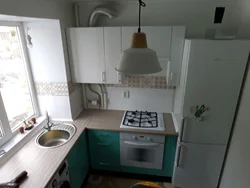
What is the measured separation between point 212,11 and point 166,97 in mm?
1242

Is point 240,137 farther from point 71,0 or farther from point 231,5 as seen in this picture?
point 71,0

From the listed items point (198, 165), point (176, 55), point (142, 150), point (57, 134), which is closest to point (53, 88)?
point (57, 134)

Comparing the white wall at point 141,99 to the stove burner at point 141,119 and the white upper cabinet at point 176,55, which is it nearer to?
the stove burner at point 141,119

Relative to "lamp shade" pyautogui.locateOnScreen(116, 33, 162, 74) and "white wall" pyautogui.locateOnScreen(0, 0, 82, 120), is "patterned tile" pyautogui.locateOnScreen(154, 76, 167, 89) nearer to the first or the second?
"white wall" pyautogui.locateOnScreen(0, 0, 82, 120)

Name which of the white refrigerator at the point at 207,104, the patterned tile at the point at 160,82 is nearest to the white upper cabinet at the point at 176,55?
the white refrigerator at the point at 207,104

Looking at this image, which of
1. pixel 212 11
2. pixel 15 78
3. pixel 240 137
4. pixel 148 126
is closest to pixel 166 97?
pixel 148 126

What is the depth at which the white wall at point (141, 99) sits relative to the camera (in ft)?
8.29

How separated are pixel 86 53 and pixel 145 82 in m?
0.92

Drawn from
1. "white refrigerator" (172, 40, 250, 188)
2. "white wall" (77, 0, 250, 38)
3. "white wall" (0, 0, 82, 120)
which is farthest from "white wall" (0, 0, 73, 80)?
"white refrigerator" (172, 40, 250, 188)

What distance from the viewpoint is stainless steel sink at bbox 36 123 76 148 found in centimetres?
213

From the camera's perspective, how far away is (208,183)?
2191 millimetres

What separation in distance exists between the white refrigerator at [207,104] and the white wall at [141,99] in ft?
1.98

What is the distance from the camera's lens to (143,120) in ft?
7.82

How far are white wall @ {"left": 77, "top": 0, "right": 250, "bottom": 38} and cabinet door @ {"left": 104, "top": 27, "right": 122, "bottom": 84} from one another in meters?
0.33
